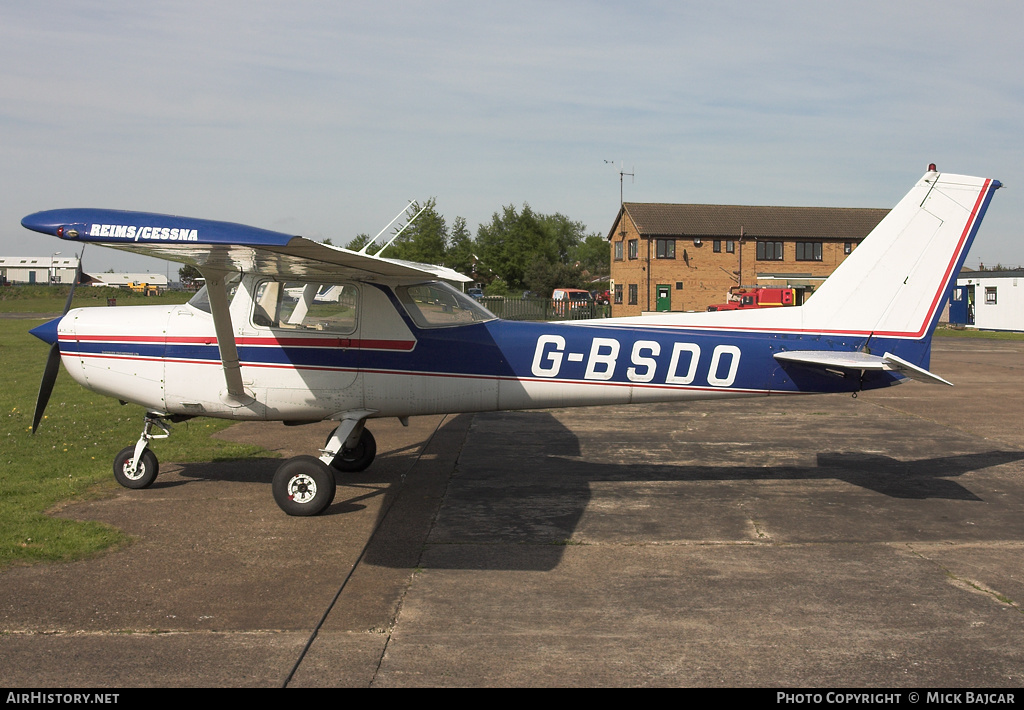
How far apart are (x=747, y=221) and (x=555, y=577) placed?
53096 millimetres

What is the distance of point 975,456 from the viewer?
1002cm

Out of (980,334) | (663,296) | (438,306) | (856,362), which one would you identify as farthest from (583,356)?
(663,296)

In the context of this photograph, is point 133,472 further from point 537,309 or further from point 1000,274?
point 1000,274

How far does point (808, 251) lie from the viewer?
55.1 metres

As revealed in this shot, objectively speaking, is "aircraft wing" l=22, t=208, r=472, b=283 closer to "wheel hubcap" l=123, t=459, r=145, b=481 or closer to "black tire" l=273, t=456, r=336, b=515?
"black tire" l=273, t=456, r=336, b=515

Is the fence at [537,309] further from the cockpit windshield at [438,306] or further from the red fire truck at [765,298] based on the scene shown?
the cockpit windshield at [438,306]

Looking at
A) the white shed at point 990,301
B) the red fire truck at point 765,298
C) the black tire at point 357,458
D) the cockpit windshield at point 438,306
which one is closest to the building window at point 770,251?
the white shed at point 990,301

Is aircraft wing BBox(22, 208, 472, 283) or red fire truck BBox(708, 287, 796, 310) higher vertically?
aircraft wing BBox(22, 208, 472, 283)

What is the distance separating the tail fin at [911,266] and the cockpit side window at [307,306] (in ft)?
14.9

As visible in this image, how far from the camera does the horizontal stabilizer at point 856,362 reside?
7125 millimetres

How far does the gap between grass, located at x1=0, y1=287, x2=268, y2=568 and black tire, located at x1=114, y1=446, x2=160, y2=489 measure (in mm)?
165

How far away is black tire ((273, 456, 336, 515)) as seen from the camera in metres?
7.27

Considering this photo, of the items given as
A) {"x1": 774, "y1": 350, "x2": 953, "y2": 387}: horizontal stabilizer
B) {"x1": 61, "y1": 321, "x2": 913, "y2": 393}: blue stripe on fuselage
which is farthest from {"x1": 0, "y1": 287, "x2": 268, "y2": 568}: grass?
{"x1": 774, "y1": 350, "x2": 953, "y2": 387}: horizontal stabilizer

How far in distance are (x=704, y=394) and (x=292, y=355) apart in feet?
13.1
